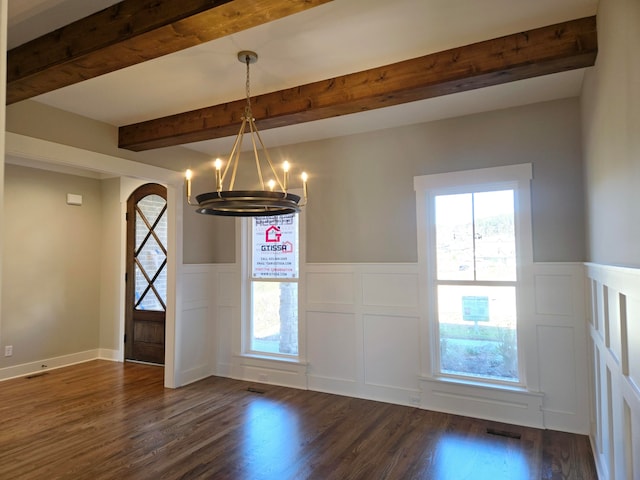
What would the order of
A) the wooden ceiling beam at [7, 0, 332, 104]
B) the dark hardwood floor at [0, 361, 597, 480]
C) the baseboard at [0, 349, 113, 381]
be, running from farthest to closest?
the baseboard at [0, 349, 113, 381] → the dark hardwood floor at [0, 361, 597, 480] → the wooden ceiling beam at [7, 0, 332, 104]

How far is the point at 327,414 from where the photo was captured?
3766 millimetres

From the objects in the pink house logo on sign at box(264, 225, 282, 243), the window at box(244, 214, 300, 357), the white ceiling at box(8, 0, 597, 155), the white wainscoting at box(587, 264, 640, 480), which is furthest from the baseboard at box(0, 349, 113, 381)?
the white wainscoting at box(587, 264, 640, 480)

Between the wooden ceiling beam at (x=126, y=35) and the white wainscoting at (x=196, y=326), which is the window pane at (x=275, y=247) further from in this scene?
the wooden ceiling beam at (x=126, y=35)

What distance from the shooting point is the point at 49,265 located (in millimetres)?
5582

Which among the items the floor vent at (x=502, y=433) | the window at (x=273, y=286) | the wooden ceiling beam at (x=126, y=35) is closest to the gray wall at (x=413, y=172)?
the window at (x=273, y=286)

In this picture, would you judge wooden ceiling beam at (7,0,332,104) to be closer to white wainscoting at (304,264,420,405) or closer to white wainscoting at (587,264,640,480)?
white wainscoting at (587,264,640,480)

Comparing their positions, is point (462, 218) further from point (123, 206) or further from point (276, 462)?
point (123, 206)

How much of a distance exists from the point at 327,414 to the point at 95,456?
1.92m

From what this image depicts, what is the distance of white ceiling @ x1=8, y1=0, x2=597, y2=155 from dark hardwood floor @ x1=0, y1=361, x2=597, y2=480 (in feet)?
9.26

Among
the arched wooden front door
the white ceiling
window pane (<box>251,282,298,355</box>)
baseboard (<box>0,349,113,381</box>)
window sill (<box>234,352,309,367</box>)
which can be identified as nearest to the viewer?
the white ceiling

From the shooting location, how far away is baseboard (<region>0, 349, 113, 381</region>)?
508 centimetres

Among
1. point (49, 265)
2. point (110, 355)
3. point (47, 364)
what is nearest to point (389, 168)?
point (49, 265)

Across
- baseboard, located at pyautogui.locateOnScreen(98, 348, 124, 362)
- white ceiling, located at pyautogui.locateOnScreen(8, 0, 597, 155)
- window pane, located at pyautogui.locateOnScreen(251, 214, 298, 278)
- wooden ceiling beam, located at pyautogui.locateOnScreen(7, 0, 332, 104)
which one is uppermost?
white ceiling, located at pyautogui.locateOnScreen(8, 0, 597, 155)

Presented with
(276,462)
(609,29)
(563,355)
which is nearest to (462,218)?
(563,355)
